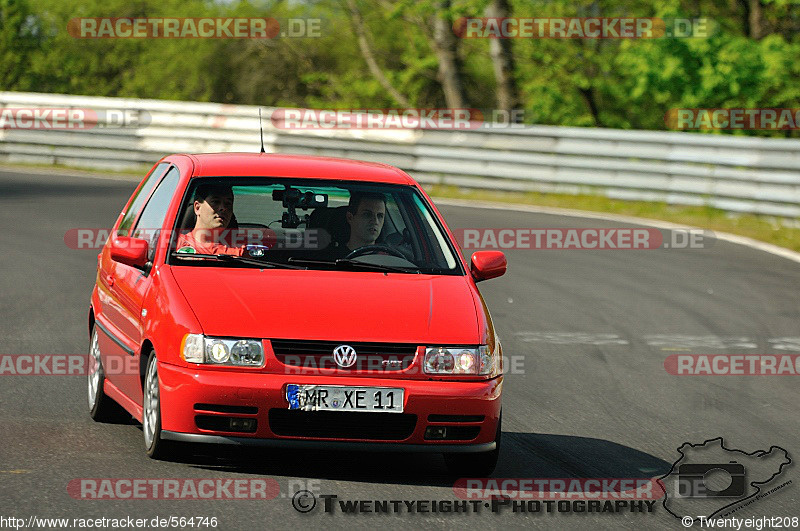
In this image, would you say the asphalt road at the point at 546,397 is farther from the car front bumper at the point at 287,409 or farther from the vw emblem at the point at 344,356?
the vw emblem at the point at 344,356

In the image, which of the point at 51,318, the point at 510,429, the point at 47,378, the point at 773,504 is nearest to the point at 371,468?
the point at 510,429

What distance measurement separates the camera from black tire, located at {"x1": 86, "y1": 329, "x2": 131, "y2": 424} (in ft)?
24.1

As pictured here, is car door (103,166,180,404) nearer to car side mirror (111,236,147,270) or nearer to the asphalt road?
car side mirror (111,236,147,270)

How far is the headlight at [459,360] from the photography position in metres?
6.18

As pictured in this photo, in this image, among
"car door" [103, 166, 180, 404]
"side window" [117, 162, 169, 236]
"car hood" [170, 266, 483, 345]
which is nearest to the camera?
"car hood" [170, 266, 483, 345]

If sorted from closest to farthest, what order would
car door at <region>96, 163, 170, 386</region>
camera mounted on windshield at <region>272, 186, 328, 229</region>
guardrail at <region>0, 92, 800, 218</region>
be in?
car door at <region>96, 163, 170, 386</region>, camera mounted on windshield at <region>272, 186, 328, 229</region>, guardrail at <region>0, 92, 800, 218</region>

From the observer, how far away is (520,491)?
6262 mm

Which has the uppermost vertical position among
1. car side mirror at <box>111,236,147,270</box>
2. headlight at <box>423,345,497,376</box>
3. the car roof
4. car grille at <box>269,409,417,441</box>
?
the car roof

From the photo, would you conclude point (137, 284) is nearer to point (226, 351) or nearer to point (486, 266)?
point (226, 351)

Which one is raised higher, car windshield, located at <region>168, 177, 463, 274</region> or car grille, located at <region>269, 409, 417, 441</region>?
car windshield, located at <region>168, 177, 463, 274</region>

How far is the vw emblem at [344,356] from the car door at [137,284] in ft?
3.54

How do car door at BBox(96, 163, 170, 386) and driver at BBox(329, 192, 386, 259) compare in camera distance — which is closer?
car door at BBox(96, 163, 170, 386)

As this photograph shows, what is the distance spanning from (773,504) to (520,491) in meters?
1.12

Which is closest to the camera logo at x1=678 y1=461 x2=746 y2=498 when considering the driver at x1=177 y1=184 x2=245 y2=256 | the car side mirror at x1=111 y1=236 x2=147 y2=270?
the driver at x1=177 y1=184 x2=245 y2=256
